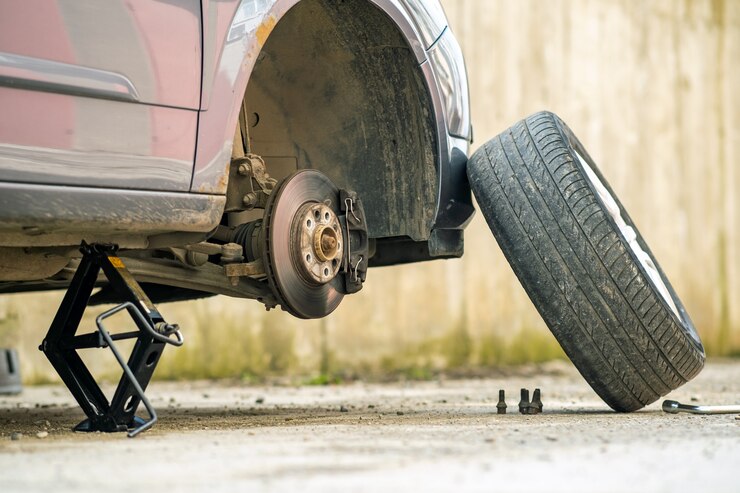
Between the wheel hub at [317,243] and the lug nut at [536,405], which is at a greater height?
the wheel hub at [317,243]

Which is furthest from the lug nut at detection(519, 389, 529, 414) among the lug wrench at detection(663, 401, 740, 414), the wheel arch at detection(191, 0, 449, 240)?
the wheel arch at detection(191, 0, 449, 240)

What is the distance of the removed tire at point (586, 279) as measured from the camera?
132 inches

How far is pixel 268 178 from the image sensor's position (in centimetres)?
336

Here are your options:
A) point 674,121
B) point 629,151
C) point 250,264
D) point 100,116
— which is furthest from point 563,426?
point 674,121

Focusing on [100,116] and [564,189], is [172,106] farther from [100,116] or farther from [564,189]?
[564,189]

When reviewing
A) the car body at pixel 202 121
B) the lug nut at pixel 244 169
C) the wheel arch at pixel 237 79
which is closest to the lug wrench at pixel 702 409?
the car body at pixel 202 121

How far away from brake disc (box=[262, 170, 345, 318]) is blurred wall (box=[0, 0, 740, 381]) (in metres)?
3.28

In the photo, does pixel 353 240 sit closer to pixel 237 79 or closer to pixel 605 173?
pixel 237 79

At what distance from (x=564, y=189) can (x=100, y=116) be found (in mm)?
1521

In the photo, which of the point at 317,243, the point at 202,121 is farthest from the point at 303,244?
the point at 202,121

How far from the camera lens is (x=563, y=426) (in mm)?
3014

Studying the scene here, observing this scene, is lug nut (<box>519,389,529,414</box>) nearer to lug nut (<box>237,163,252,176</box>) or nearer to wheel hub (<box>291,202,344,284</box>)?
wheel hub (<box>291,202,344,284</box>)

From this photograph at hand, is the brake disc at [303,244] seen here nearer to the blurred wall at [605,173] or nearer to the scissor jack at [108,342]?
the scissor jack at [108,342]

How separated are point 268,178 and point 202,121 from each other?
528mm
